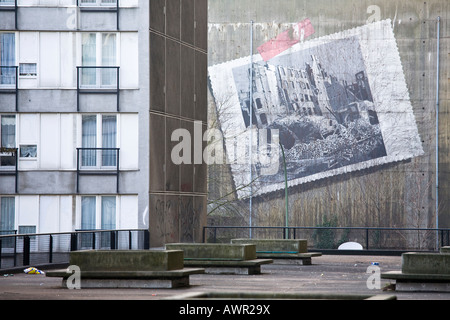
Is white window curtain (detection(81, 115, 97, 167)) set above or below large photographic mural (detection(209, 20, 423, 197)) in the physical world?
below

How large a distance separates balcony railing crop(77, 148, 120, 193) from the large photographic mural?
23.2 meters

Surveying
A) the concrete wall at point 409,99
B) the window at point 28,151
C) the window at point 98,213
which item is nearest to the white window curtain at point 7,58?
the window at point 28,151

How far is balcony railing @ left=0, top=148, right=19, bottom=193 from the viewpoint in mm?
35500

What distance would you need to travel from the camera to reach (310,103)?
5906cm

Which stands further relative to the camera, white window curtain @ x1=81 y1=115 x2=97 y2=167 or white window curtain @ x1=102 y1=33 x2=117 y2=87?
white window curtain @ x1=102 y1=33 x2=117 y2=87

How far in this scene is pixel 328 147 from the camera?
2308 inches

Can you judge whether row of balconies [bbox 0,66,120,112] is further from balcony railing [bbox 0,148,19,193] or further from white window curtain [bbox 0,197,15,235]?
white window curtain [bbox 0,197,15,235]

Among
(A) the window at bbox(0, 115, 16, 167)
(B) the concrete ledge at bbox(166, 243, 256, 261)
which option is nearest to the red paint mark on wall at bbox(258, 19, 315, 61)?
(A) the window at bbox(0, 115, 16, 167)

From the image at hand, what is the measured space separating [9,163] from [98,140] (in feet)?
11.3

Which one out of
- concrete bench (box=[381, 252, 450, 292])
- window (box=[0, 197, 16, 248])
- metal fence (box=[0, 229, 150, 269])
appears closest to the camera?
concrete bench (box=[381, 252, 450, 292])

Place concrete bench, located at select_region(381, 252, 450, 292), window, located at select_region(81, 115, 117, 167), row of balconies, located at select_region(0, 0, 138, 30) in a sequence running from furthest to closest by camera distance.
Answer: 1. window, located at select_region(81, 115, 117, 167)
2. row of balconies, located at select_region(0, 0, 138, 30)
3. concrete bench, located at select_region(381, 252, 450, 292)

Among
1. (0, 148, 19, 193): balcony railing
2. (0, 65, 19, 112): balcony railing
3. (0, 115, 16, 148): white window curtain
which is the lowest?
(0, 148, 19, 193): balcony railing

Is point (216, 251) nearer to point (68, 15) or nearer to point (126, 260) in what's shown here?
point (126, 260)

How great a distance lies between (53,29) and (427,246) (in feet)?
96.8
